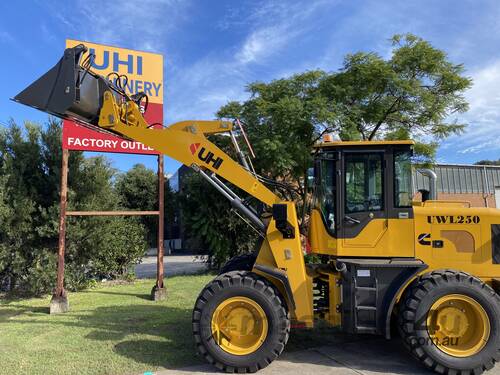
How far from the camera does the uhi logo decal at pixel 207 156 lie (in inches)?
238

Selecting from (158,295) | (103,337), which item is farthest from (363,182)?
(158,295)

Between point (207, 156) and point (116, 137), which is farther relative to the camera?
point (116, 137)

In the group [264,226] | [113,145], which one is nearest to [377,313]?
[264,226]

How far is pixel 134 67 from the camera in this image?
406 inches

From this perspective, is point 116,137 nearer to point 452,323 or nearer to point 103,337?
point 103,337

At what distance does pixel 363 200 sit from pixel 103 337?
14.1 ft

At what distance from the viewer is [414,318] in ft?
16.5

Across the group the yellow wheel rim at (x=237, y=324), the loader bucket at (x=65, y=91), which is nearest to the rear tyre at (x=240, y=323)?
the yellow wheel rim at (x=237, y=324)

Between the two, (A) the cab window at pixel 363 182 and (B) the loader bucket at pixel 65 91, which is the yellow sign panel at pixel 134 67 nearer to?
(B) the loader bucket at pixel 65 91

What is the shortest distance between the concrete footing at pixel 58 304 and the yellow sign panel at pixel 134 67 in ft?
15.6

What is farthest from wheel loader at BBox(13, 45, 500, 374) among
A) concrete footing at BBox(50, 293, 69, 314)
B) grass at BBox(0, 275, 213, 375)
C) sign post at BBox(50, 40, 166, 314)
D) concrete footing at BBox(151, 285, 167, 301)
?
concrete footing at BBox(151, 285, 167, 301)

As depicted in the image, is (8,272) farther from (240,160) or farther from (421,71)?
(421,71)

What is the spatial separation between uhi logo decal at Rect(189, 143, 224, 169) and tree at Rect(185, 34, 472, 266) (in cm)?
650

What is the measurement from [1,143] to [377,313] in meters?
9.73
